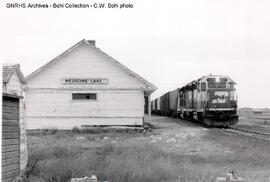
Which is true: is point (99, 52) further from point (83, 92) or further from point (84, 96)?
point (84, 96)

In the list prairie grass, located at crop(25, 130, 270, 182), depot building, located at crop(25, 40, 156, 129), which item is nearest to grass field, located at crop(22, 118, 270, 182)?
prairie grass, located at crop(25, 130, 270, 182)

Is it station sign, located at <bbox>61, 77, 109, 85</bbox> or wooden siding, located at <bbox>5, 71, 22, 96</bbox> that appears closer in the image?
wooden siding, located at <bbox>5, 71, 22, 96</bbox>

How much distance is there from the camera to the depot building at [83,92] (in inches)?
976

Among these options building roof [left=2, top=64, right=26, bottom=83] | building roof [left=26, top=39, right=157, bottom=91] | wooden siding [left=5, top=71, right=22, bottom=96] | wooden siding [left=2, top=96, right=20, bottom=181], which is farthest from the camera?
building roof [left=26, top=39, right=157, bottom=91]

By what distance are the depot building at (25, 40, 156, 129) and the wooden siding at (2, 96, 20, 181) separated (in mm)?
13015

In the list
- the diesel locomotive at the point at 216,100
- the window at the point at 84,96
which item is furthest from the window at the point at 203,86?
the window at the point at 84,96

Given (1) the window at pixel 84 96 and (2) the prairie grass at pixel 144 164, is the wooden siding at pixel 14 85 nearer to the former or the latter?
(2) the prairie grass at pixel 144 164

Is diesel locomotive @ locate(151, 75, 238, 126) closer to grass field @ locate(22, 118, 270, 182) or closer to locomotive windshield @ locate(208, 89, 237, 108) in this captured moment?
locomotive windshield @ locate(208, 89, 237, 108)

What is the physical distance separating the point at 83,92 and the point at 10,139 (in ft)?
45.6

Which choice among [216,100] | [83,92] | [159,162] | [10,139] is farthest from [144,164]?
[216,100]

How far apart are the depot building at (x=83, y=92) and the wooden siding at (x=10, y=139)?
13.0m

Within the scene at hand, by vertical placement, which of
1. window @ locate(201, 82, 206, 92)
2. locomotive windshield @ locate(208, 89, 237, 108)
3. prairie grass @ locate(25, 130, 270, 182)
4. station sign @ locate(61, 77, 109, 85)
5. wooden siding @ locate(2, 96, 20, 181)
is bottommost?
prairie grass @ locate(25, 130, 270, 182)

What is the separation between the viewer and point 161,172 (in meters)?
10.8

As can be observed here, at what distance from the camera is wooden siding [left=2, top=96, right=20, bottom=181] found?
1034cm
